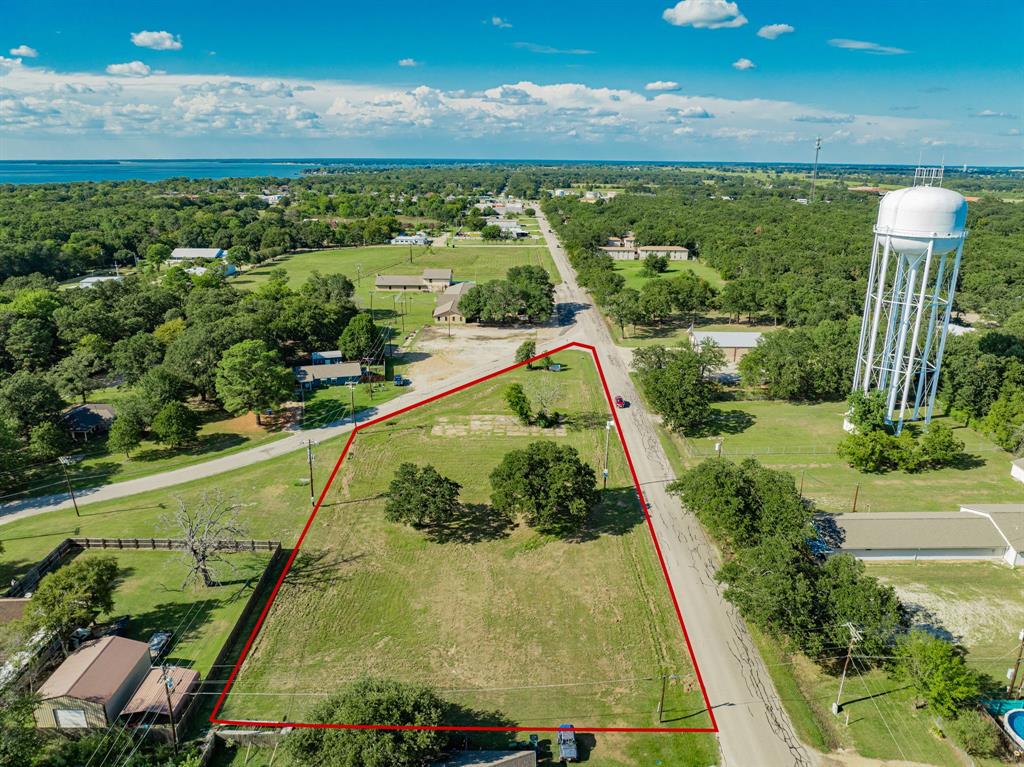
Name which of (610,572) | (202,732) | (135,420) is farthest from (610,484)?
(135,420)

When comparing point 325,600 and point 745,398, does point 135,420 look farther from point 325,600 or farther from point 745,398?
point 745,398

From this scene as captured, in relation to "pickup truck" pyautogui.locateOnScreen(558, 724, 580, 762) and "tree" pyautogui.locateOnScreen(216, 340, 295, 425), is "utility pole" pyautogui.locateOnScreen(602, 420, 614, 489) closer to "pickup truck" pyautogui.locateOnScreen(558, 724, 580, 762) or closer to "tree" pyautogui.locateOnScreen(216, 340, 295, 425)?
"pickup truck" pyautogui.locateOnScreen(558, 724, 580, 762)

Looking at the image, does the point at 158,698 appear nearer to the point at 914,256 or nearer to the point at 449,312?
the point at 914,256

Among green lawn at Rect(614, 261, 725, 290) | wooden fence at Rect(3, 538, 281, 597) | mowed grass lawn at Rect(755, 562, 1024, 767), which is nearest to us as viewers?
mowed grass lawn at Rect(755, 562, 1024, 767)

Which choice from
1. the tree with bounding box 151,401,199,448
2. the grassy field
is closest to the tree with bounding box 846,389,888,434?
the grassy field

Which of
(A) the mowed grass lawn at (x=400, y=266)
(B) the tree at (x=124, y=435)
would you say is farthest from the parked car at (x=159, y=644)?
(A) the mowed grass lawn at (x=400, y=266)
